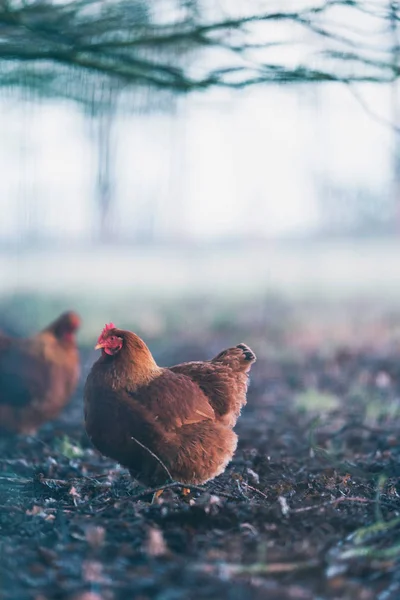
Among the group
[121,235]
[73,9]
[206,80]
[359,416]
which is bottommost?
[359,416]

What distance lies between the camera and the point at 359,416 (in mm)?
5703

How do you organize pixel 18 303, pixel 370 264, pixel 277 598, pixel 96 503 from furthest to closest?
pixel 370 264 → pixel 18 303 → pixel 96 503 → pixel 277 598

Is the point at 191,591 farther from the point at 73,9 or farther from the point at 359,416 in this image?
the point at 359,416

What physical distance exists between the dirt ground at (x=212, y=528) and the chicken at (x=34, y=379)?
Result: 0.89ft

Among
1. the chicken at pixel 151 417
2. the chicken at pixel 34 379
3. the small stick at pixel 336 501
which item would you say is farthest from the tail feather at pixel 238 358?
the chicken at pixel 34 379

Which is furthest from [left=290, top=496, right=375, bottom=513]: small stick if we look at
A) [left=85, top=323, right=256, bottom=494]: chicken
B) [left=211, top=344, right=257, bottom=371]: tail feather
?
[left=211, top=344, right=257, bottom=371]: tail feather

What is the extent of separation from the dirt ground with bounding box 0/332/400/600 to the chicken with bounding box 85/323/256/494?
161 millimetres

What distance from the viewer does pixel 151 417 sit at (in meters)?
3.18

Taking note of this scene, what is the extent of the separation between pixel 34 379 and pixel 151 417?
2.16 metres

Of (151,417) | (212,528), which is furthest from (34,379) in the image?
(212,528)

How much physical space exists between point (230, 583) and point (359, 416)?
361 centimetres

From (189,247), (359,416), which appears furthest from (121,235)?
(359,416)

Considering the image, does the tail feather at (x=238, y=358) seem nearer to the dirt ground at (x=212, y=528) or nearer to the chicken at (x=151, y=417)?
the chicken at (x=151, y=417)

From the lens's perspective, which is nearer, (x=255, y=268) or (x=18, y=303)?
(x=18, y=303)
